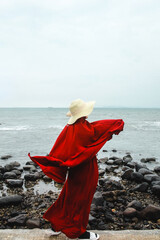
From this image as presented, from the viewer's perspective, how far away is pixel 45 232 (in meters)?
3.73

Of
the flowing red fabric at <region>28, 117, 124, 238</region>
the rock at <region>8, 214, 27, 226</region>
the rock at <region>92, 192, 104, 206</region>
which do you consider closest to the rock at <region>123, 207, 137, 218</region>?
the rock at <region>92, 192, 104, 206</region>

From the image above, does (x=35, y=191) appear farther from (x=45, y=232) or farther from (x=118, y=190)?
(x=45, y=232)

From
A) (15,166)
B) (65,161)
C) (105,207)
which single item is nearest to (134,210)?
(105,207)

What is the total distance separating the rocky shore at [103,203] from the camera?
197 inches

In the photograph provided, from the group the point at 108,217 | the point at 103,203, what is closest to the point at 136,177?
the point at 103,203

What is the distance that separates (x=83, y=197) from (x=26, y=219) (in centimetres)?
215

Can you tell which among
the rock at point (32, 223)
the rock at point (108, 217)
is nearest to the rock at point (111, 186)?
the rock at point (108, 217)

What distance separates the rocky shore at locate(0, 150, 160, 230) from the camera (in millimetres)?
5002

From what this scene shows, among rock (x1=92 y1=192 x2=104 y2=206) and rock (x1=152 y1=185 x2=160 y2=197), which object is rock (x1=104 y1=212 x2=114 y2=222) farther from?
rock (x1=152 y1=185 x2=160 y2=197)

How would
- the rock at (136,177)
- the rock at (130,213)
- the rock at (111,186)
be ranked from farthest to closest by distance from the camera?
1. the rock at (136,177)
2. the rock at (111,186)
3. the rock at (130,213)

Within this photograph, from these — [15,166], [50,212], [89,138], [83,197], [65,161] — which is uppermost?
[89,138]

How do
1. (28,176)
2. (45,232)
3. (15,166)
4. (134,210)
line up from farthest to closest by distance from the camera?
(15,166) < (28,176) < (134,210) < (45,232)

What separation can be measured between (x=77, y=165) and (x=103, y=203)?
10.8ft

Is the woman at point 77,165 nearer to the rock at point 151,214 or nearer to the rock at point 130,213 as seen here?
the rock at point 130,213
